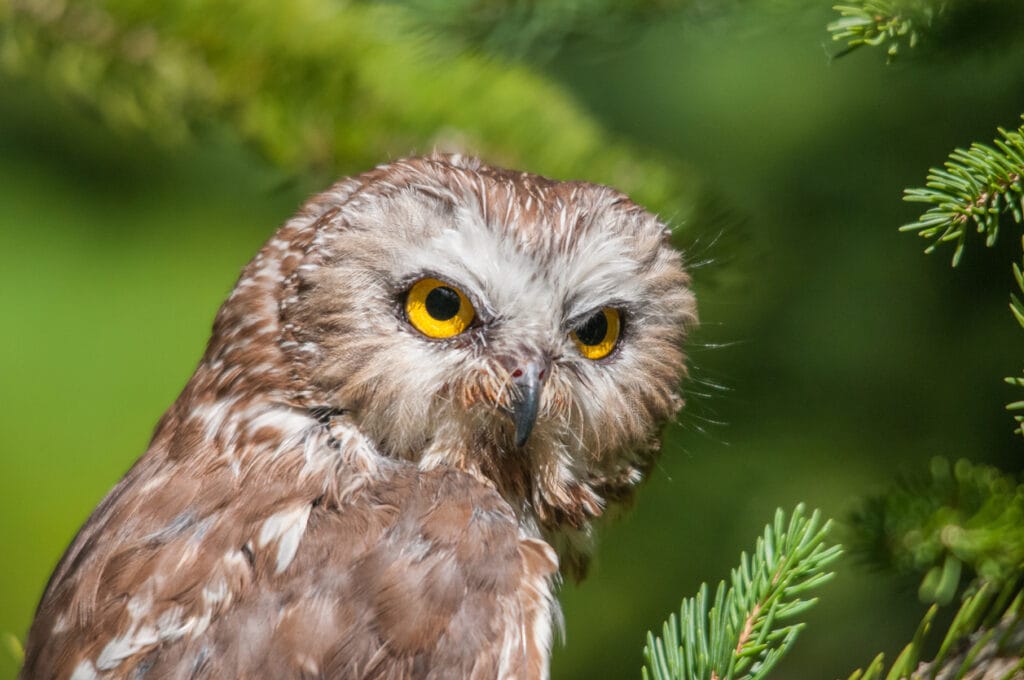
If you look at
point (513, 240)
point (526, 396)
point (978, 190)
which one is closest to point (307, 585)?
point (526, 396)

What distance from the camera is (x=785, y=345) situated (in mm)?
3385

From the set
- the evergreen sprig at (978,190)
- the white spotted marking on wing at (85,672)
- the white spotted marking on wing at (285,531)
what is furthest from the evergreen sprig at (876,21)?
the white spotted marking on wing at (85,672)

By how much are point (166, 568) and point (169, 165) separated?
269cm

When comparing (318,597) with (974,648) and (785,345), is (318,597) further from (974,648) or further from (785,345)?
(785,345)

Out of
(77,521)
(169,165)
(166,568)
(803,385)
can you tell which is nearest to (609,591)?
(803,385)

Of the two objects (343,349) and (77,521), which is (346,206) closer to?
(343,349)

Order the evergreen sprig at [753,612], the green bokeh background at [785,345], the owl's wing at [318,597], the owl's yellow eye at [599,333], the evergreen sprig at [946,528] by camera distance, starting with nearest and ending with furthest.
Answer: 1. the evergreen sprig at [753,612]
2. the evergreen sprig at [946,528]
3. the owl's wing at [318,597]
4. the owl's yellow eye at [599,333]
5. the green bokeh background at [785,345]

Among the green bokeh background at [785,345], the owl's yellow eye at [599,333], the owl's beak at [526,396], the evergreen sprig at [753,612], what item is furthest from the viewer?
the green bokeh background at [785,345]

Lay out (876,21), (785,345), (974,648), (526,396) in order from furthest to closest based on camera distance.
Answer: (785,345) < (526,396) < (876,21) < (974,648)

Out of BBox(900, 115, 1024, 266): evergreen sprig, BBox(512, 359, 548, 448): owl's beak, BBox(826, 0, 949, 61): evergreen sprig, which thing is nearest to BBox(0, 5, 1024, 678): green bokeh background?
BBox(512, 359, 548, 448): owl's beak

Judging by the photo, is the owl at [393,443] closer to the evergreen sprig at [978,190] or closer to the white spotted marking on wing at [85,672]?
the white spotted marking on wing at [85,672]

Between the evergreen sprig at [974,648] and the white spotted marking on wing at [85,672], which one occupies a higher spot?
the evergreen sprig at [974,648]

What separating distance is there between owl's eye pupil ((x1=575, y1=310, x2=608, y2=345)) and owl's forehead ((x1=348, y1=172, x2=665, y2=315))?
0.04m

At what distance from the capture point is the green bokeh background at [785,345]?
124 inches
